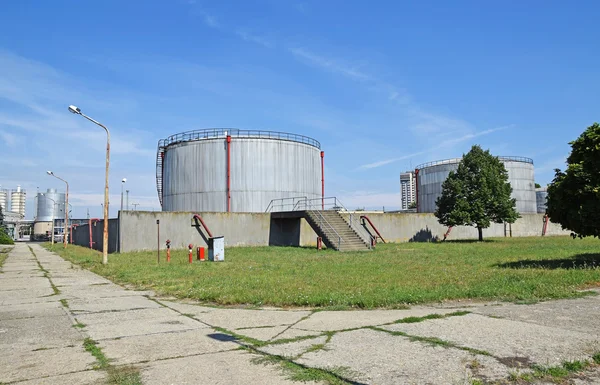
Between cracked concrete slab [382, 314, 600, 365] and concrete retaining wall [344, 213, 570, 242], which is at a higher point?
concrete retaining wall [344, 213, 570, 242]

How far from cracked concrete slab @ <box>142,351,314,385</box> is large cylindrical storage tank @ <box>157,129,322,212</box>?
33791 millimetres

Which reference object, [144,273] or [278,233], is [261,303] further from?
[278,233]

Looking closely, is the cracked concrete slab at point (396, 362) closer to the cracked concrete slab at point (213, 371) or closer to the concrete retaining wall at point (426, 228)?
the cracked concrete slab at point (213, 371)

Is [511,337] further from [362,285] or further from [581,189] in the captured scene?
[581,189]

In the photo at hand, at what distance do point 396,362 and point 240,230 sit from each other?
1159 inches

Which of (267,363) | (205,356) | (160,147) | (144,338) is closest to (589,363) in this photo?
(267,363)

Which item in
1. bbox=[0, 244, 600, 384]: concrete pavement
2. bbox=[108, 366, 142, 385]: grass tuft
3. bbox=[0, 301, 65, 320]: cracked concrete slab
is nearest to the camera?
bbox=[108, 366, 142, 385]: grass tuft

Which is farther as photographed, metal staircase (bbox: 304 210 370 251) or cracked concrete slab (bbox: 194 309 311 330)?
metal staircase (bbox: 304 210 370 251)

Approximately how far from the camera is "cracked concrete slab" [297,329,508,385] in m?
4.65

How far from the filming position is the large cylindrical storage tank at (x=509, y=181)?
60.4 meters

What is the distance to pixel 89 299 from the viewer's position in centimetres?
1127

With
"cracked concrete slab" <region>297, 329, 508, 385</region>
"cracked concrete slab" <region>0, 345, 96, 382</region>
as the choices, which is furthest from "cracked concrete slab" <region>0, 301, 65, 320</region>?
"cracked concrete slab" <region>297, 329, 508, 385</region>

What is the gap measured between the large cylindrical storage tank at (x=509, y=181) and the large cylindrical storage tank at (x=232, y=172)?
83.2ft

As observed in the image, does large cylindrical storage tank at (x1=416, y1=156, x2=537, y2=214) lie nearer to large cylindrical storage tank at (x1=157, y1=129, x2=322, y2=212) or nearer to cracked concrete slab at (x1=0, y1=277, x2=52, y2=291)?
large cylindrical storage tank at (x1=157, y1=129, x2=322, y2=212)
